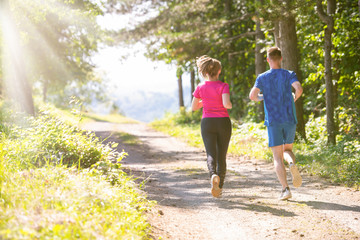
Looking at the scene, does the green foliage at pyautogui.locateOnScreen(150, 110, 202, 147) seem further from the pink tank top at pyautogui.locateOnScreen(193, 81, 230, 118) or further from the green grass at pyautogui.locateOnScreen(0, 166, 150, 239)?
the green grass at pyautogui.locateOnScreen(0, 166, 150, 239)

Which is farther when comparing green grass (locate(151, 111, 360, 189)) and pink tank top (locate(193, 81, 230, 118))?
green grass (locate(151, 111, 360, 189))

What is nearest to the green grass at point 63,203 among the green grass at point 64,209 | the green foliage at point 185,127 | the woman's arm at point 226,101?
the green grass at point 64,209

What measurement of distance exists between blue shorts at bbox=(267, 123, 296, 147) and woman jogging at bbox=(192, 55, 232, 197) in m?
0.66

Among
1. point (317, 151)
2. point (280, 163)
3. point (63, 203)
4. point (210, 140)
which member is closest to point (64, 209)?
point (63, 203)

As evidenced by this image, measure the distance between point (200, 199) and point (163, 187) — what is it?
3.74 ft

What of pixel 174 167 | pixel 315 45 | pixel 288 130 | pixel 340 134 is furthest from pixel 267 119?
pixel 315 45

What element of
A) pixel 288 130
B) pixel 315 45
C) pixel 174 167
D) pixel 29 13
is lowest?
pixel 174 167

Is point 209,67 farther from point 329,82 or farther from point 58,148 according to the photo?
point 329,82

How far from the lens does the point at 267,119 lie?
525 centimetres

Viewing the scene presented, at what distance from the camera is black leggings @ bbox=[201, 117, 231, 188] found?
5180 millimetres

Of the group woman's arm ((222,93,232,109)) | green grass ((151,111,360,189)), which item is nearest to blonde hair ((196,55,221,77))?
woman's arm ((222,93,232,109))

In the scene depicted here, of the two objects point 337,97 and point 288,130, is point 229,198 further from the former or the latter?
point 337,97

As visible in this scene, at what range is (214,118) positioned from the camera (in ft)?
17.0

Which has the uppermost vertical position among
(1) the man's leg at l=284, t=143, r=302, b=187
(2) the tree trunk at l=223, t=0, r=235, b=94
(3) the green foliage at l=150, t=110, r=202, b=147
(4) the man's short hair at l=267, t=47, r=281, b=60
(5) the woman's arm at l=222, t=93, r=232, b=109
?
(2) the tree trunk at l=223, t=0, r=235, b=94
